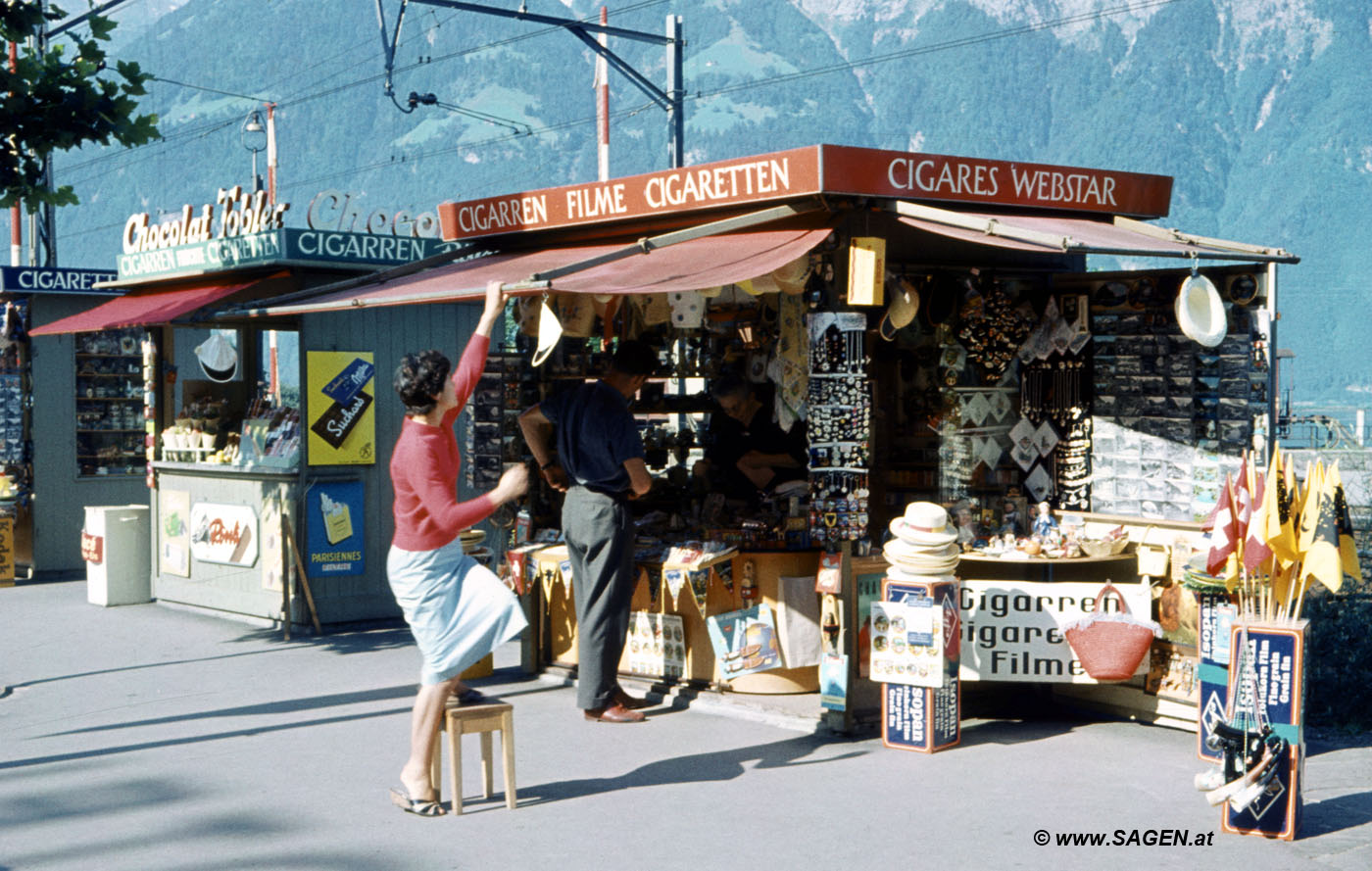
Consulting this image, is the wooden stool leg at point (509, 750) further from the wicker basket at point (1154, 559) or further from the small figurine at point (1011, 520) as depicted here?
the wicker basket at point (1154, 559)

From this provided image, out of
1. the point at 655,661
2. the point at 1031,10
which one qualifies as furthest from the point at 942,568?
the point at 1031,10

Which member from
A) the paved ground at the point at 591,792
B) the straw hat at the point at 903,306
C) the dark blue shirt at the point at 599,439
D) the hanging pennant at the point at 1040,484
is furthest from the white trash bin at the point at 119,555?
the hanging pennant at the point at 1040,484

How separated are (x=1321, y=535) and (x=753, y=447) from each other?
12.5 ft

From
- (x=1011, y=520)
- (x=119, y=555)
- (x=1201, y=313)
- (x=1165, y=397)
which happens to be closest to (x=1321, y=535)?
(x=1201, y=313)

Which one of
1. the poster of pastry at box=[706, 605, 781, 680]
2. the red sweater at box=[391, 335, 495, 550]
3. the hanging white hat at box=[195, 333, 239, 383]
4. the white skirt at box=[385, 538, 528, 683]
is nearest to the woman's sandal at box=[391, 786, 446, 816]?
the white skirt at box=[385, 538, 528, 683]

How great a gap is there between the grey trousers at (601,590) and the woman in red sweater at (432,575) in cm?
155

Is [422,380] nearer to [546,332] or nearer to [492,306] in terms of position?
[492,306]

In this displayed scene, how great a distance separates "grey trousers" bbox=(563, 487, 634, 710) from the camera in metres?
7.29

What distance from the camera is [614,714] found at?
24.2 feet

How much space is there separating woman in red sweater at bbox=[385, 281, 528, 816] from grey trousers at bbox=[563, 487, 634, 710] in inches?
61.1

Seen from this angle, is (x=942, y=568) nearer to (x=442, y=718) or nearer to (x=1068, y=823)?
(x=1068, y=823)

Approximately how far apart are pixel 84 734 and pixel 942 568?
14.6 ft

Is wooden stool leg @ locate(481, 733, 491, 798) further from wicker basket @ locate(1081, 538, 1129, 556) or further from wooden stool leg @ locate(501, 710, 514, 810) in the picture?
wicker basket @ locate(1081, 538, 1129, 556)

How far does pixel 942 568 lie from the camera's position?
6.69 metres
